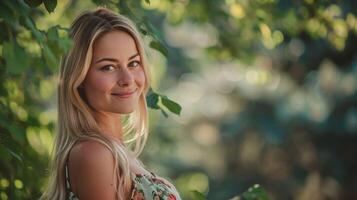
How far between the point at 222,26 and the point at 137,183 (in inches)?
122

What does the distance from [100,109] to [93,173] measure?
308 mm

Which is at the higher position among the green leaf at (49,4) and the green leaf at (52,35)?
the green leaf at (49,4)

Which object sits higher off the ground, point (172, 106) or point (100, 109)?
point (100, 109)

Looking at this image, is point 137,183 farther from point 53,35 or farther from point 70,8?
point 70,8

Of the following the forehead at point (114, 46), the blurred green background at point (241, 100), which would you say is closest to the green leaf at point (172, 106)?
the blurred green background at point (241, 100)

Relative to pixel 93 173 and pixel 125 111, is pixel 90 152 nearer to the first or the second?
pixel 93 173

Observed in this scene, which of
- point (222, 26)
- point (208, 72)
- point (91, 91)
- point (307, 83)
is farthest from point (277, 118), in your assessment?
point (91, 91)

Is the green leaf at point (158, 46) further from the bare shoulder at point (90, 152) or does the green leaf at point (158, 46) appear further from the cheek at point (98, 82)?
the bare shoulder at point (90, 152)

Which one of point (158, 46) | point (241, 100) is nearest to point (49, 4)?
point (158, 46)

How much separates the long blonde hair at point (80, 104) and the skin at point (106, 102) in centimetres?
3

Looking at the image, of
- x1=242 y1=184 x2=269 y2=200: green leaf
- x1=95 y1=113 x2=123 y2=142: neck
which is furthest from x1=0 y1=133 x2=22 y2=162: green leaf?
x1=242 y1=184 x2=269 y2=200: green leaf

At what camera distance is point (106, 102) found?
111 inches

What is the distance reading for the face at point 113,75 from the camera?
9.15 feet

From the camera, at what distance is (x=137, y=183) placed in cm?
278
